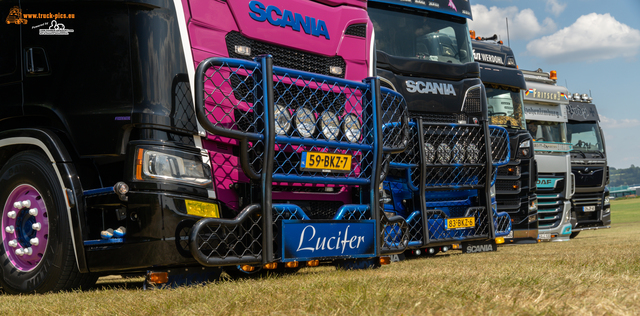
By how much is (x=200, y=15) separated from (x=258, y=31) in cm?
54

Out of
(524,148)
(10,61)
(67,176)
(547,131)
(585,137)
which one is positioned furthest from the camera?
(585,137)

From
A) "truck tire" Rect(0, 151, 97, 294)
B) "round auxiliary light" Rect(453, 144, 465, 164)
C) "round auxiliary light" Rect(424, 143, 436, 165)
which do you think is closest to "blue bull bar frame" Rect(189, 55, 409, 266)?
"truck tire" Rect(0, 151, 97, 294)

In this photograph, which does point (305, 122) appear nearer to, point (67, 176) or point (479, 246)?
point (67, 176)

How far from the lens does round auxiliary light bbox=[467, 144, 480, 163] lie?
7.37m

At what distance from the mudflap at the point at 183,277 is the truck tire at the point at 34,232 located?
582mm

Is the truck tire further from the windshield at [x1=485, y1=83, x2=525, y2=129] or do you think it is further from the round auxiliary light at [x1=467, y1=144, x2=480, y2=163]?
the windshield at [x1=485, y1=83, x2=525, y2=129]

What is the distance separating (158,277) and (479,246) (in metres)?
5.89

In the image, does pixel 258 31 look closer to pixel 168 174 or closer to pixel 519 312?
pixel 168 174

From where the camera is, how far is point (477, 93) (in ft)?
27.2

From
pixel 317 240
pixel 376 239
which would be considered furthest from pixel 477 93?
pixel 317 240

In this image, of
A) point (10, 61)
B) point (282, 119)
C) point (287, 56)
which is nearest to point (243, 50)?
point (287, 56)

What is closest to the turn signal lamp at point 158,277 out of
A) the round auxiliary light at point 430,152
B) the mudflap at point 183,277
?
the mudflap at point 183,277

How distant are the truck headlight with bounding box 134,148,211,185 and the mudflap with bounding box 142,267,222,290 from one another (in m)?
0.61

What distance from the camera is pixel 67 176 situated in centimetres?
429
